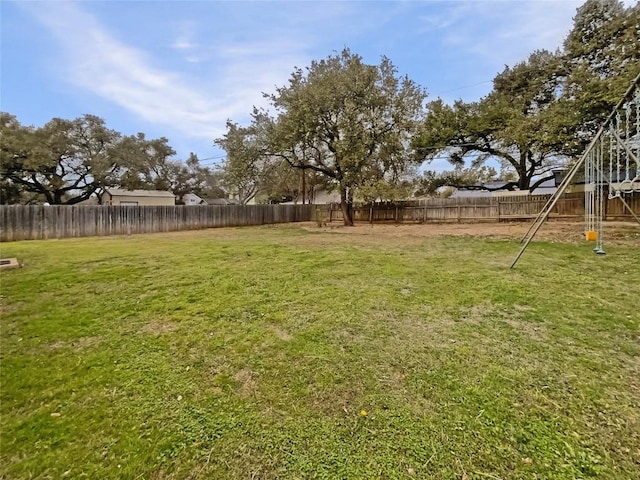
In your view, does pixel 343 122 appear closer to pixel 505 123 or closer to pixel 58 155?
pixel 505 123

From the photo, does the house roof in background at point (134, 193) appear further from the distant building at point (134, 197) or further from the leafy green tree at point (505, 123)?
the leafy green tree at point (505, 123)

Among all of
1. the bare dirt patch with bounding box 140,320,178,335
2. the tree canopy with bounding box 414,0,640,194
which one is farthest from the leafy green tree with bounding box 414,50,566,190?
the bare dirt patch with bounding box 140,320,178,335

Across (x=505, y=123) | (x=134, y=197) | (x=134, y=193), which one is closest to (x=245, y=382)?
(x=505, y=123)

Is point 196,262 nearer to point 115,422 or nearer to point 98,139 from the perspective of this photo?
point 115,422

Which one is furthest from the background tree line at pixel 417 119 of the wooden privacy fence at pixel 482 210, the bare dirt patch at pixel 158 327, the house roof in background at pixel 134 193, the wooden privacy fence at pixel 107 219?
the house roof in background at pixel 134 193

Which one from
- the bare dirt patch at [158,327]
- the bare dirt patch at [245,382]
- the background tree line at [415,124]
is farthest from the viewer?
the background tree line at [415,124]

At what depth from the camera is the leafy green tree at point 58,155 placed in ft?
56.0

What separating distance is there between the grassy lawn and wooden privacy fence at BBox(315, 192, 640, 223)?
1104 centimetres

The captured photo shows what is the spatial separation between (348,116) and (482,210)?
7645 mm

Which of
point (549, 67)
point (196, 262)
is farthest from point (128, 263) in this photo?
point (549, 67)

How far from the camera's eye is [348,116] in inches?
493

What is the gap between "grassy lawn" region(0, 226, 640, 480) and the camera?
134 cm

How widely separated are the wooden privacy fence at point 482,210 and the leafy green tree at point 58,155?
48.9ft

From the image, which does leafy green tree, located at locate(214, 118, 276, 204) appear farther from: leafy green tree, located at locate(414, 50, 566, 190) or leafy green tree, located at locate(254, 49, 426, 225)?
leafy green tree, located at locate(414, 50, 566, 190)
